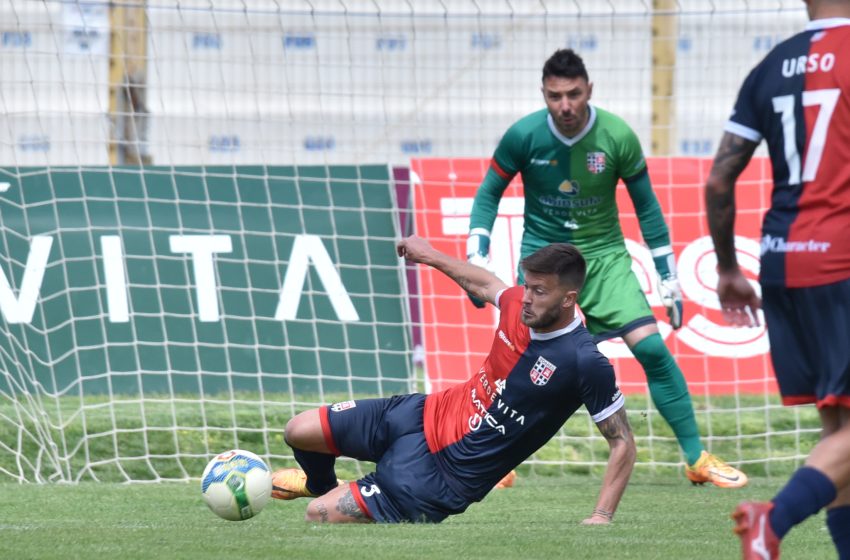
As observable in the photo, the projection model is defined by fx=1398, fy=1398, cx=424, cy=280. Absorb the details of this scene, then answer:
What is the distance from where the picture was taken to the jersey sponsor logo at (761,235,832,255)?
159 inches

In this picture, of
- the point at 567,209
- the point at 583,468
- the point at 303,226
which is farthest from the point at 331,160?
the point at 567,209

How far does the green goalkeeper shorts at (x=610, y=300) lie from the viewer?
301 inches

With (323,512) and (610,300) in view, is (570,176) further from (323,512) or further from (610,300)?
(323,512)

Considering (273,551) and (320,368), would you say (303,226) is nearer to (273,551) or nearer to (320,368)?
(320,368)

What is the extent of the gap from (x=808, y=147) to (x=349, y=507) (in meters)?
2.89

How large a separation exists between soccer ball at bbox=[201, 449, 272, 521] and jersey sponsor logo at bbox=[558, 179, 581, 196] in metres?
2.49

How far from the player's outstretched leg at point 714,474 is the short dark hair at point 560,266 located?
8.43 ft

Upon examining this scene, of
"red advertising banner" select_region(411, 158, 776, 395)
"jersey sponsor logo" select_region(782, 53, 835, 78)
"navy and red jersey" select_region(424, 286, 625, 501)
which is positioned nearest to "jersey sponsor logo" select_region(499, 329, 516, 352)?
"navy and red jersey" select_region(424, 286, 625, 501)

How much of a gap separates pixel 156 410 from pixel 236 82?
689 cm

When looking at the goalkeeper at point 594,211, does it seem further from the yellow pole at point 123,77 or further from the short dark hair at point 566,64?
the yellow pole at point 123,77

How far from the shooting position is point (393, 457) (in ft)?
20.6

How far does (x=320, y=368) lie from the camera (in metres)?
10.5

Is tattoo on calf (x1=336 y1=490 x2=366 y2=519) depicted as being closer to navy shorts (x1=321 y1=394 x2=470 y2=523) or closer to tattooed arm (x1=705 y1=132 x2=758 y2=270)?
navy shorts (x1=321 y1=394 x2=470 y2=523)

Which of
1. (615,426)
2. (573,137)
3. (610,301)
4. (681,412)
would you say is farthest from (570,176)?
(615,426)
